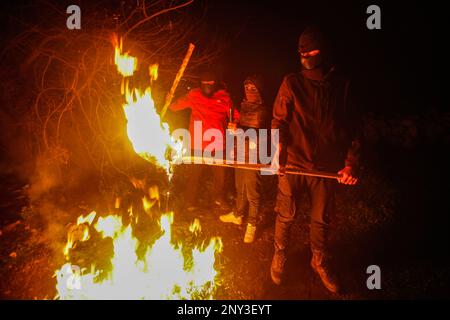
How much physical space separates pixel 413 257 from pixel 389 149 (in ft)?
15.0

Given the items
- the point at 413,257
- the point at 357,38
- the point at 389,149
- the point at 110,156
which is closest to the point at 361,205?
the point at 413,257

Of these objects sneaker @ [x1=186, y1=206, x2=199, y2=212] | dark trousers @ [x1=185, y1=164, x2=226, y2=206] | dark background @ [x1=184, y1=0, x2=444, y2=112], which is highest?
dark background @ [x1=184, y1=0, x2=444, y2=112]

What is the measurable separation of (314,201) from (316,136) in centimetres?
86

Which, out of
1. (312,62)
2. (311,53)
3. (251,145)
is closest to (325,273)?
(251,145)

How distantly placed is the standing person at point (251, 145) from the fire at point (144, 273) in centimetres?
114

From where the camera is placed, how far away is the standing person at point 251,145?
5.20m

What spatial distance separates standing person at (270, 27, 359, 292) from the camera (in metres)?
4.09

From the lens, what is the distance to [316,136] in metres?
4.23

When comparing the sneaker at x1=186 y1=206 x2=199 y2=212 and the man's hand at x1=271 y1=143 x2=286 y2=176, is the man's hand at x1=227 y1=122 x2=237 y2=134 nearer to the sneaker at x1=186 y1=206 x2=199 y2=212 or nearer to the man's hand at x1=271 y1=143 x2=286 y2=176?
the man's hand at x1=271 y1=143 x2=286 y2=176

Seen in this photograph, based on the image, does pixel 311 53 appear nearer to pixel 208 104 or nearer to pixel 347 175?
pixel 347 175

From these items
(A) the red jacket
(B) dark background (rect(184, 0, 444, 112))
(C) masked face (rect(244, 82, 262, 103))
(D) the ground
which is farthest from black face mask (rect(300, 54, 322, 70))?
(B) dark background (rect(184, 0, 444, 112))

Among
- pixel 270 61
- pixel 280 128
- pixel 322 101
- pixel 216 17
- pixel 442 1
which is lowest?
pixel 280 128
